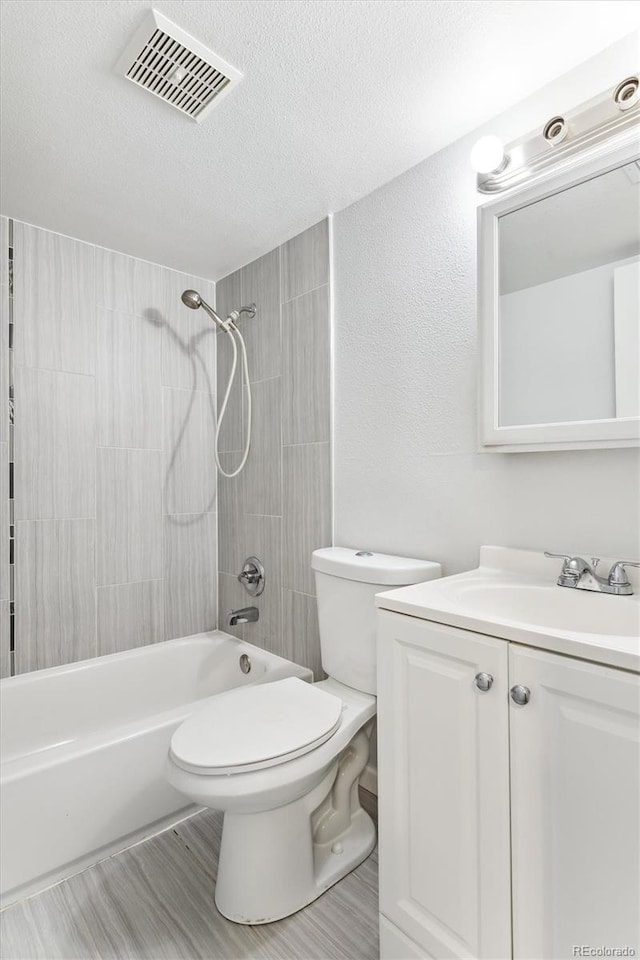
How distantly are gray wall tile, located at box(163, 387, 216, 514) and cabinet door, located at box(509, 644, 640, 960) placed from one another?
187 cm

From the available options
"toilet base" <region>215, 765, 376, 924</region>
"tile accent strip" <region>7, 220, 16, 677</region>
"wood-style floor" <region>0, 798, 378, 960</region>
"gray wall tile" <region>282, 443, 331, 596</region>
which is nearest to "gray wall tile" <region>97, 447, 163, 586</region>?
"tile accent strip" <region>7, 220, 16, 677</region>

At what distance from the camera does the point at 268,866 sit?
1.33 meters

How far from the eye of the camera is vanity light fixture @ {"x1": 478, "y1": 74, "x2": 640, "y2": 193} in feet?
3.77

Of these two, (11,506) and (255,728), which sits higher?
(11,506)

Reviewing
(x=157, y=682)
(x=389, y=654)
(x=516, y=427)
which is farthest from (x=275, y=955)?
(x=516, y=427)

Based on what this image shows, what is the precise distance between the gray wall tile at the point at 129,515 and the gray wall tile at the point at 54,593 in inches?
2.9

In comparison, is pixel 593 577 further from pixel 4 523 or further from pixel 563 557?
pixel 4 523

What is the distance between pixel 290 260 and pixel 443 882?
212 cm

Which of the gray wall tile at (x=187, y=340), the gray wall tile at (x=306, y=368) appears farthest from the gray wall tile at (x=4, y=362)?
the gray wall tile at (x=306, y=368)

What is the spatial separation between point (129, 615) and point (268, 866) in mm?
1253

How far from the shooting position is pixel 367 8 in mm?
1126

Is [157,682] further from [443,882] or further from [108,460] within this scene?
[443,882]

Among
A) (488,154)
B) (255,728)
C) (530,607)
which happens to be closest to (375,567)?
(530,607)

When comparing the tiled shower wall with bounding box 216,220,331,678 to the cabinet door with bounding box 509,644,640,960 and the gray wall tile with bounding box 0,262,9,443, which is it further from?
the cabinet door with bounding box 509,644,640,960
